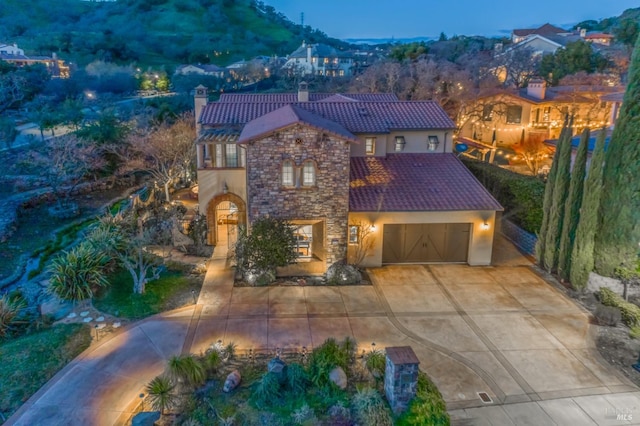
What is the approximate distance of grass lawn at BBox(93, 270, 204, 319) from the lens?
15745mm

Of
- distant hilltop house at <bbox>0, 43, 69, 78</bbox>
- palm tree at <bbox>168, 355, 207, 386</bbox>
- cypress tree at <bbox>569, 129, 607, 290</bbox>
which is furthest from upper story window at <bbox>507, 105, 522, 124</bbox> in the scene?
distant hilltop house at <bbox>0, 43, 69, 78</bbox>

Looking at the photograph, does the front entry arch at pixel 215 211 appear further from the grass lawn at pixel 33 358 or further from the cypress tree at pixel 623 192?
the cypress tree at pixel 623 192

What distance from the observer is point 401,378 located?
10234 millimetres

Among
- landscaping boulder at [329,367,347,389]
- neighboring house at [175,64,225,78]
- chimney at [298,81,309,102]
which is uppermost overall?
neighboring house at [175,64,225,78]

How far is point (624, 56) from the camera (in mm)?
50781

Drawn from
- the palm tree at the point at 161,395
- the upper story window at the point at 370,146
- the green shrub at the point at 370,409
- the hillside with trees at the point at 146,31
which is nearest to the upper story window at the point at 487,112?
the upper story window at the point at 370,146

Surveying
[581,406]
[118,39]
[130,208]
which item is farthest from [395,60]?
[118,39]

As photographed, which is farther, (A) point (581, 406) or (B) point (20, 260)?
(B) point (20, 260)

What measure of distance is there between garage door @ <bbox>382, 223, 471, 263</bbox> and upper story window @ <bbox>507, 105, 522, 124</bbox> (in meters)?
29.8

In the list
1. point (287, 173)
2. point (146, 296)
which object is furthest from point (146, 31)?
point (146, 296)

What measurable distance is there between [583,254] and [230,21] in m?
137

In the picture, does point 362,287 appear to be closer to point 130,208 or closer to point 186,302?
point 186,302

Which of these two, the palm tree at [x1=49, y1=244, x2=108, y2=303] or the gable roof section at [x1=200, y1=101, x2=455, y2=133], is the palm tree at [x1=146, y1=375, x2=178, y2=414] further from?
the gable roof section at [x1=200, y1=101, x2=455, y2=133]

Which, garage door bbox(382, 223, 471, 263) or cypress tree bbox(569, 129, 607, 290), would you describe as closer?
cypress tree bbox(569, 129, 607, 290)
